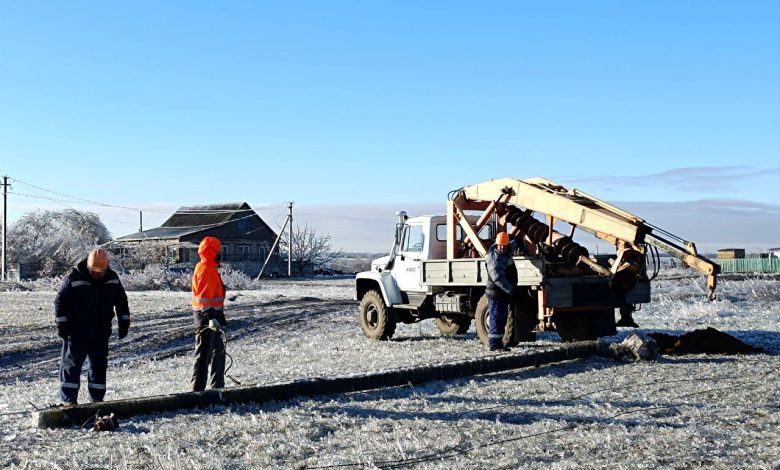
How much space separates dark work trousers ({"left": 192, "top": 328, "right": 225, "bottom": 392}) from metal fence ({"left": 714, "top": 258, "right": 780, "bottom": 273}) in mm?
62065

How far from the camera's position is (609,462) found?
6992 millimetres

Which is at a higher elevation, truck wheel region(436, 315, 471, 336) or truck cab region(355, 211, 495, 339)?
truck cab region(355, 211, 495, 339)

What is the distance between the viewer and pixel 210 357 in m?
10.1

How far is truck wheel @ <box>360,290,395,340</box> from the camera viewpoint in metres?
17.8

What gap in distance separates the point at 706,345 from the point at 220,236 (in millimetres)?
61565

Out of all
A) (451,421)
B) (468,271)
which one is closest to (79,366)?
(451,421)

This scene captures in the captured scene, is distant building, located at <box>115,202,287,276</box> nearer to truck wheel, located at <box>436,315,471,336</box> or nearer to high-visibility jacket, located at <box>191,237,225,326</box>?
truck wheel, located at <box>436,315,471,336</box>

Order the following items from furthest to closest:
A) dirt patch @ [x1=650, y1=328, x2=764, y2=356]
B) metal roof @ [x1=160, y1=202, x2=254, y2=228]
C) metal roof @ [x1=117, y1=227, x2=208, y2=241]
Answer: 1. metal roof @ [x1=160, y1=202, x2=254, y2=228]
2. metal roof @ [x1=117, y1=227, x2=208, y2=241]
3. dirt patch @ [x1=650, y1=328, x2=764, y2=356]

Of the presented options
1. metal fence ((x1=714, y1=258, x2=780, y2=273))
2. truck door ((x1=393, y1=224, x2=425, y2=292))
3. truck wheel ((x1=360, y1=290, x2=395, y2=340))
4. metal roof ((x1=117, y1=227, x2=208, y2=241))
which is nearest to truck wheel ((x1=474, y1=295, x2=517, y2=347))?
truck door ((x1=393, y1=224, x2=425, y2=292))

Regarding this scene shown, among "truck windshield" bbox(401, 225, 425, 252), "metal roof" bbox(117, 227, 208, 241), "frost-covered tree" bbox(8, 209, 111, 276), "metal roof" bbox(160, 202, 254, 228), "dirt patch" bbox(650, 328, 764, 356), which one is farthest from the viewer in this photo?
"metal roof" bbox(160, 202, 254, 228)

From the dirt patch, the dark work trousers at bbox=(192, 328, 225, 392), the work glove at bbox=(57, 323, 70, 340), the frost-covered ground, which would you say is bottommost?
the frost-covered ground

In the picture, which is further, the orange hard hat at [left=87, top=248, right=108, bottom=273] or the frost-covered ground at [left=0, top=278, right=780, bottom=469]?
the orange hard hat at [left=87, top=248, right=108, bottom=273]

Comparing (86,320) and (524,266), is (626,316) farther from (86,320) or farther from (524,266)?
(86,320)

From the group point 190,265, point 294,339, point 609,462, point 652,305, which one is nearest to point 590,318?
point 294,339
